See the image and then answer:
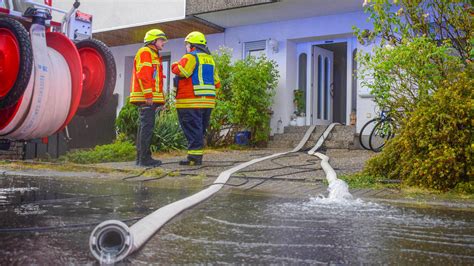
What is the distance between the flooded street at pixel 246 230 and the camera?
279 centimetres

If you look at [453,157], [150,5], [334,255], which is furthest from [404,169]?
[150,5]

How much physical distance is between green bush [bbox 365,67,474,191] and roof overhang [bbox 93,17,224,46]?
868 cm

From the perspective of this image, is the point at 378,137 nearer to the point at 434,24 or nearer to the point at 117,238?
the point at 434,24

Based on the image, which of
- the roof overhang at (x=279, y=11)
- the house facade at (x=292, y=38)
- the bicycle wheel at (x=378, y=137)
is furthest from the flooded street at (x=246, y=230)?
the house facade at (x=292, y=38)

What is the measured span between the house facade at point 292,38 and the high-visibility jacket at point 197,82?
434 centimetres

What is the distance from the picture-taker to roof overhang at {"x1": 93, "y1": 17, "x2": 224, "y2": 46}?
1425cm

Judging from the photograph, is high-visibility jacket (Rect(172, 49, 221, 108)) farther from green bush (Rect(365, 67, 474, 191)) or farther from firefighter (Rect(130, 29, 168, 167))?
green bush (Rect(365, 67, 474, 191))

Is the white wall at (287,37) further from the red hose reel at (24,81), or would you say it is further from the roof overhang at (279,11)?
the red hose reel at (24,81)

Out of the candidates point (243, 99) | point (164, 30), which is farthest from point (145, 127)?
point (164, 30)

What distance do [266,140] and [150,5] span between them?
191 inches

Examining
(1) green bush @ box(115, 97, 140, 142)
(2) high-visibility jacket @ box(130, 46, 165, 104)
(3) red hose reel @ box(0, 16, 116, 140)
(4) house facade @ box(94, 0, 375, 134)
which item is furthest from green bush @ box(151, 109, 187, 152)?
(3) red hose reel @ box(0, 16, 116, 140)

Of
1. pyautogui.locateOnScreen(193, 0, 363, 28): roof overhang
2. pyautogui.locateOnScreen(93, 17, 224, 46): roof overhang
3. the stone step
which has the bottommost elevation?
the stone step

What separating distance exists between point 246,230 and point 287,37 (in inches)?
435

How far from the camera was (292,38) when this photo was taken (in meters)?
14.0
